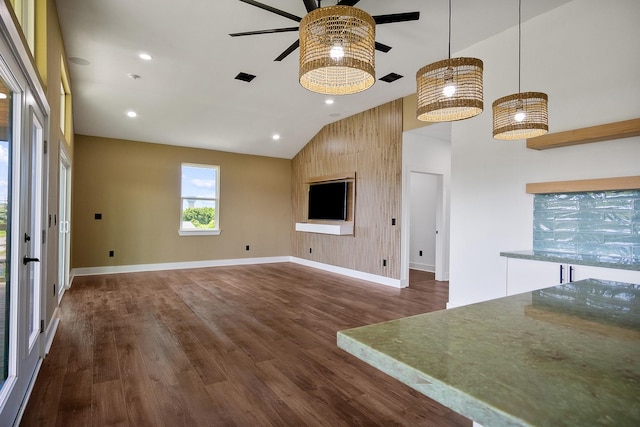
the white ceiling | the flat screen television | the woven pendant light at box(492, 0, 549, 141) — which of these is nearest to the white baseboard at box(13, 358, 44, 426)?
the white ceiling

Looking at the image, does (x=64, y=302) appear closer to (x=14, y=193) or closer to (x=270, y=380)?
(x=14, y=193)

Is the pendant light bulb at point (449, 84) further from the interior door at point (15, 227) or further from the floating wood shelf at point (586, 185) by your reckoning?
the interior door at point (15, 227)

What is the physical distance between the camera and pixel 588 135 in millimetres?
2939

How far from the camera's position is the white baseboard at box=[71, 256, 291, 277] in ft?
21.4

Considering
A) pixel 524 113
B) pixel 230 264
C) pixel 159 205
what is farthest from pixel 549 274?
pixel 159 205

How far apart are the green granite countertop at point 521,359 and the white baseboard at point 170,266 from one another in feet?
23.3

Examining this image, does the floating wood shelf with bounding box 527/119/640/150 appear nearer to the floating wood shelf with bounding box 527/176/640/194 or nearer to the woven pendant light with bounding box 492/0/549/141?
the floating wood shelf with bounding box 527/176/640/194

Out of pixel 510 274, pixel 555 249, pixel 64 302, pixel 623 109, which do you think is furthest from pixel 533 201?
pixel 64 302

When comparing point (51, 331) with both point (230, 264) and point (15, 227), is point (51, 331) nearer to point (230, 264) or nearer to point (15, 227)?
point (15, 227)

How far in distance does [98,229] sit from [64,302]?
7.76 ft

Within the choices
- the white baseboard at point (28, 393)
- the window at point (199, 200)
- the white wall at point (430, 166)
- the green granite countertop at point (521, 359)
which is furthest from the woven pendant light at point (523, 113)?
the window at point (199, 200)

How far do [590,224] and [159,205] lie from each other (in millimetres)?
7099

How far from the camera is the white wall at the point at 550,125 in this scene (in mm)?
2916

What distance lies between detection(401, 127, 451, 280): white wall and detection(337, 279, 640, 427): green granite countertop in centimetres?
453
